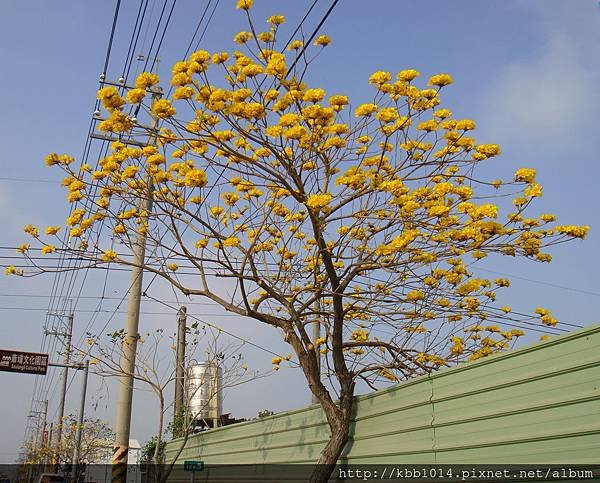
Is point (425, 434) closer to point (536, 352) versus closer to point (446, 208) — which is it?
point (536, 352)

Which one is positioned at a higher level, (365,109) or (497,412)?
(365,109)

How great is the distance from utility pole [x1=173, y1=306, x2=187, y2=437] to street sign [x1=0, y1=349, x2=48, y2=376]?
3.26 m

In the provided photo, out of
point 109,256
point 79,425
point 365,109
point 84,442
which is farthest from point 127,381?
point 84,442

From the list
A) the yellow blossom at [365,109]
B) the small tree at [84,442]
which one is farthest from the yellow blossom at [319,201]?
the small tree at [84,442]

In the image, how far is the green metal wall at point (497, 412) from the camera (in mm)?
3855

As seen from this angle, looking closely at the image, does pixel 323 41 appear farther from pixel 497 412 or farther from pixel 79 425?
pixel 79 425

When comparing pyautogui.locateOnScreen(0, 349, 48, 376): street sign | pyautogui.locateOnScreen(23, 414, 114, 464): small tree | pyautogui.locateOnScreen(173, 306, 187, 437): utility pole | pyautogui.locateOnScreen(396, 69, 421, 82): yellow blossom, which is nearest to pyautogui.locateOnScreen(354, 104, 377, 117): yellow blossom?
pyautogui.locateOnScreen(396, 69, 421, 82): yellow blossom

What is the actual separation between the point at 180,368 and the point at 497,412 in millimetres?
12910

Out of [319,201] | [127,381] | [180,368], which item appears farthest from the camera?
[180,368]

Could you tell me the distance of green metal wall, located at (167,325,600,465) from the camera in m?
3.86

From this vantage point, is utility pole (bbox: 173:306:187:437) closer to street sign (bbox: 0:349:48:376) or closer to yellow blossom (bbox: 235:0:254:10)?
street sign (bbox: 0:349:48:376)

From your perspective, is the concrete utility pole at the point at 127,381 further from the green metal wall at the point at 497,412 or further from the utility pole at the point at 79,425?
the utility pole at the point at 79,425

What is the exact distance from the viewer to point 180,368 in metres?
16.5

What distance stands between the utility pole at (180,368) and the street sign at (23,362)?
3263mm
